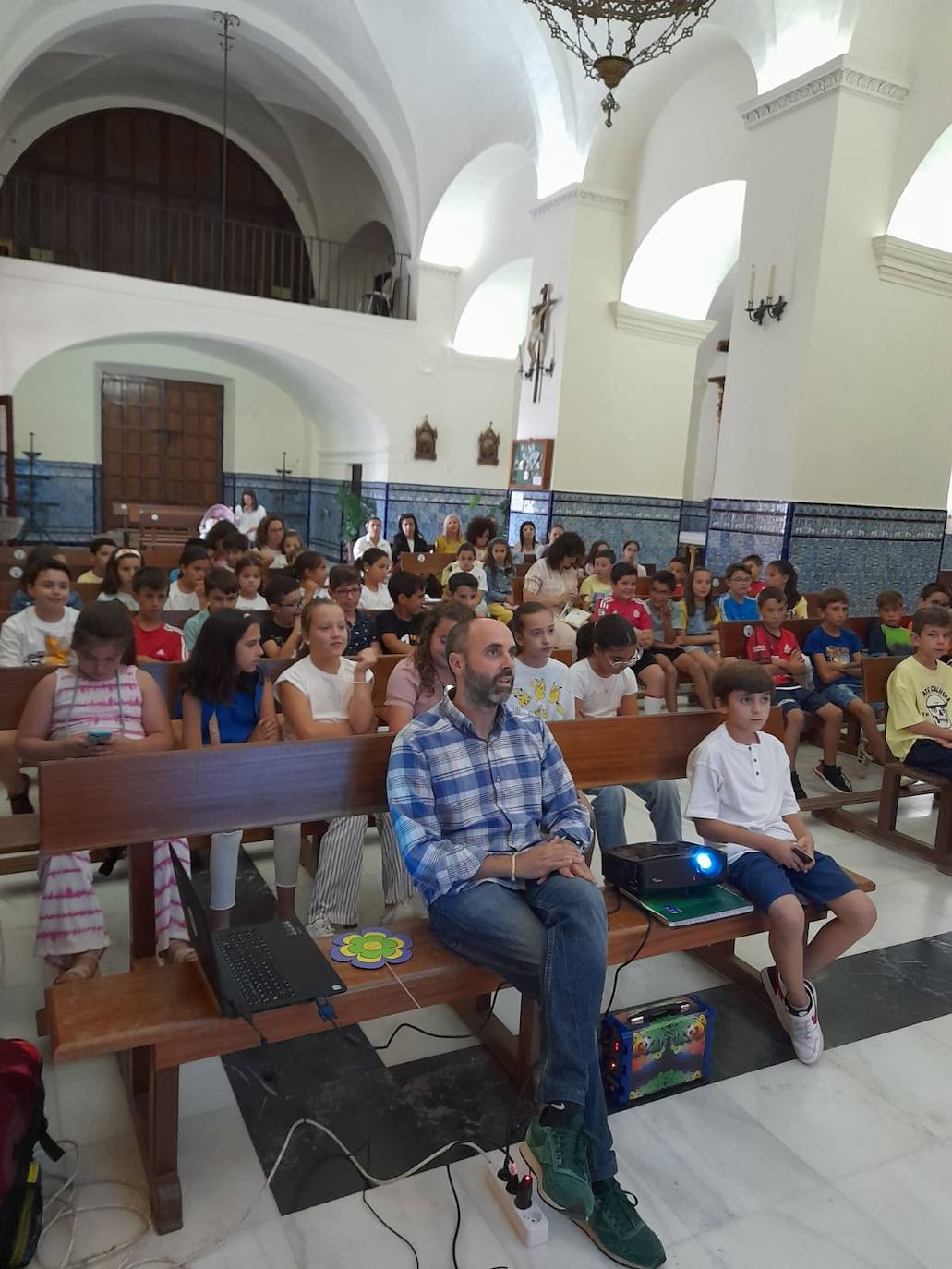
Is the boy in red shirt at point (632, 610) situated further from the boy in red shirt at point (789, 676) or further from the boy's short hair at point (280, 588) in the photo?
the boy's short hair at point (280, 588)

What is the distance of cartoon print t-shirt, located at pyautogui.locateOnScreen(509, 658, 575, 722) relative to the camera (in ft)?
10.9

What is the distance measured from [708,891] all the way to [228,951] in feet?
4.33

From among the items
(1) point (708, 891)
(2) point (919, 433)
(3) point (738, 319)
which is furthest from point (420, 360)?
(1) point (708, 891)

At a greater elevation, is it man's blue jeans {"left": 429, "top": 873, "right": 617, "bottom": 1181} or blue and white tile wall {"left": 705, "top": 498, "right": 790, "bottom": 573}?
blue and white tile wall {"left": 705, "top": 498, "right": 790, "bottom": 573}

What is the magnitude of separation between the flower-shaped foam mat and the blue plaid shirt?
0.41ft

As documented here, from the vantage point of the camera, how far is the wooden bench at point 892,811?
13.2ft

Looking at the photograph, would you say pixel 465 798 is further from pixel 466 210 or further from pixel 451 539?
pixel 466 210

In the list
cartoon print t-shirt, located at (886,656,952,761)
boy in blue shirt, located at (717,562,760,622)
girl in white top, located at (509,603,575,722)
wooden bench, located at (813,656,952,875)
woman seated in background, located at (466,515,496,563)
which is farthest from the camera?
woman seated in background, located at (466,515,496,563)

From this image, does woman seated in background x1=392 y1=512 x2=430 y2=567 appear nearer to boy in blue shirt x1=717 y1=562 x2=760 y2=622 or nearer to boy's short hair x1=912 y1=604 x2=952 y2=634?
boy in blue shirt x1=717 y1=562 x2=760 y2=622

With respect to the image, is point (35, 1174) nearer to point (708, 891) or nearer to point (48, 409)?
point (708, 891)

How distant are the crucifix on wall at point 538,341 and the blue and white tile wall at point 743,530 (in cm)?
283

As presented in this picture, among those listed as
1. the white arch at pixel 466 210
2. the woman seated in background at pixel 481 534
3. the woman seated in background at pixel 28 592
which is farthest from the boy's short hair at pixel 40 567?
the white arch at pixel 466 210

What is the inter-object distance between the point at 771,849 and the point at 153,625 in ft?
9.11

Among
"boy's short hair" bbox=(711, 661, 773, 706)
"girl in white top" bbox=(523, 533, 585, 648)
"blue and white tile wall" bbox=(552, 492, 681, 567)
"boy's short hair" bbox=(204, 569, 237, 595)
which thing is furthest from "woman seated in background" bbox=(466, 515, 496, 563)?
"boy's short hair" bbox=(711, 661, 773, 706)
